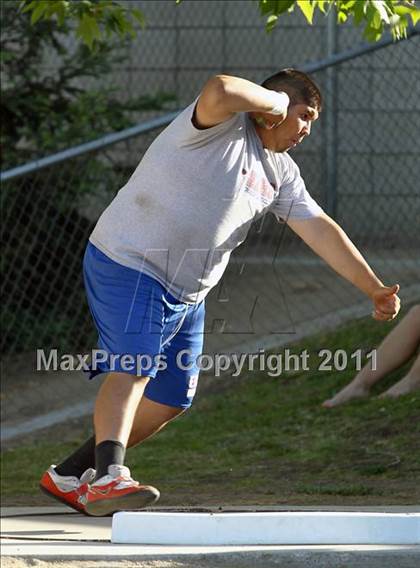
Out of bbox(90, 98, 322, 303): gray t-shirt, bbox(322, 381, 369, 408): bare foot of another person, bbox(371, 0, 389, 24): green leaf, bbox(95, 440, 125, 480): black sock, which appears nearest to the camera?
bbox(95, 440, 125, 480): black sock

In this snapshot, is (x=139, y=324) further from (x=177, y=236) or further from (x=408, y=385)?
(x=408, y=385)

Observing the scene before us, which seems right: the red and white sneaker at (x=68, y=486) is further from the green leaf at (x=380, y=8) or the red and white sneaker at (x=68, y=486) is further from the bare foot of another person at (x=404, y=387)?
the bare foot of another person at (x=404, y=387)

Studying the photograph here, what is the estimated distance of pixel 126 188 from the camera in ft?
15.8

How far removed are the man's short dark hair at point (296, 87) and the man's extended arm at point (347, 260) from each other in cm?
45

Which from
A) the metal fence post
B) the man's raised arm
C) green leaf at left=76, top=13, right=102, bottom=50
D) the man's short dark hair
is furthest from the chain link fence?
the man's raised arm

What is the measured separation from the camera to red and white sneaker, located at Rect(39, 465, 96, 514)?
5.11 metres

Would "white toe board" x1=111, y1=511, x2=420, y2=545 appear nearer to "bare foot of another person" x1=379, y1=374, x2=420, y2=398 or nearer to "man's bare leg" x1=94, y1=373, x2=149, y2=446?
"man's bare leg" x1=94, y1=373, x2=149, y2=446

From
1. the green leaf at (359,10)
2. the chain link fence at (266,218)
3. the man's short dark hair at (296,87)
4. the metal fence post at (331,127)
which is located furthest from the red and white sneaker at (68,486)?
the metal fence post at (331,127)

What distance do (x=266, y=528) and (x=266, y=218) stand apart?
5.54 metres

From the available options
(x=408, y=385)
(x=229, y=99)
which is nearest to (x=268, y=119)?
(x=229, y=99)

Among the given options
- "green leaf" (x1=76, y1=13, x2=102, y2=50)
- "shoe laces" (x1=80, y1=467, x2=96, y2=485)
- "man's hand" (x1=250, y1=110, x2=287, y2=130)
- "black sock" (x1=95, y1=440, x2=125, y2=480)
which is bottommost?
"shoe laces" (x1=80, y1=467, x2=96, y2=485)

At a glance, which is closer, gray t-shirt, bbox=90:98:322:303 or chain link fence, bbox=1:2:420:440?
gray t-shirt, bbox=90:98:322:303

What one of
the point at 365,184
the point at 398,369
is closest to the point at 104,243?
the point at 398,369

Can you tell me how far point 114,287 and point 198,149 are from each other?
0.57 meters
